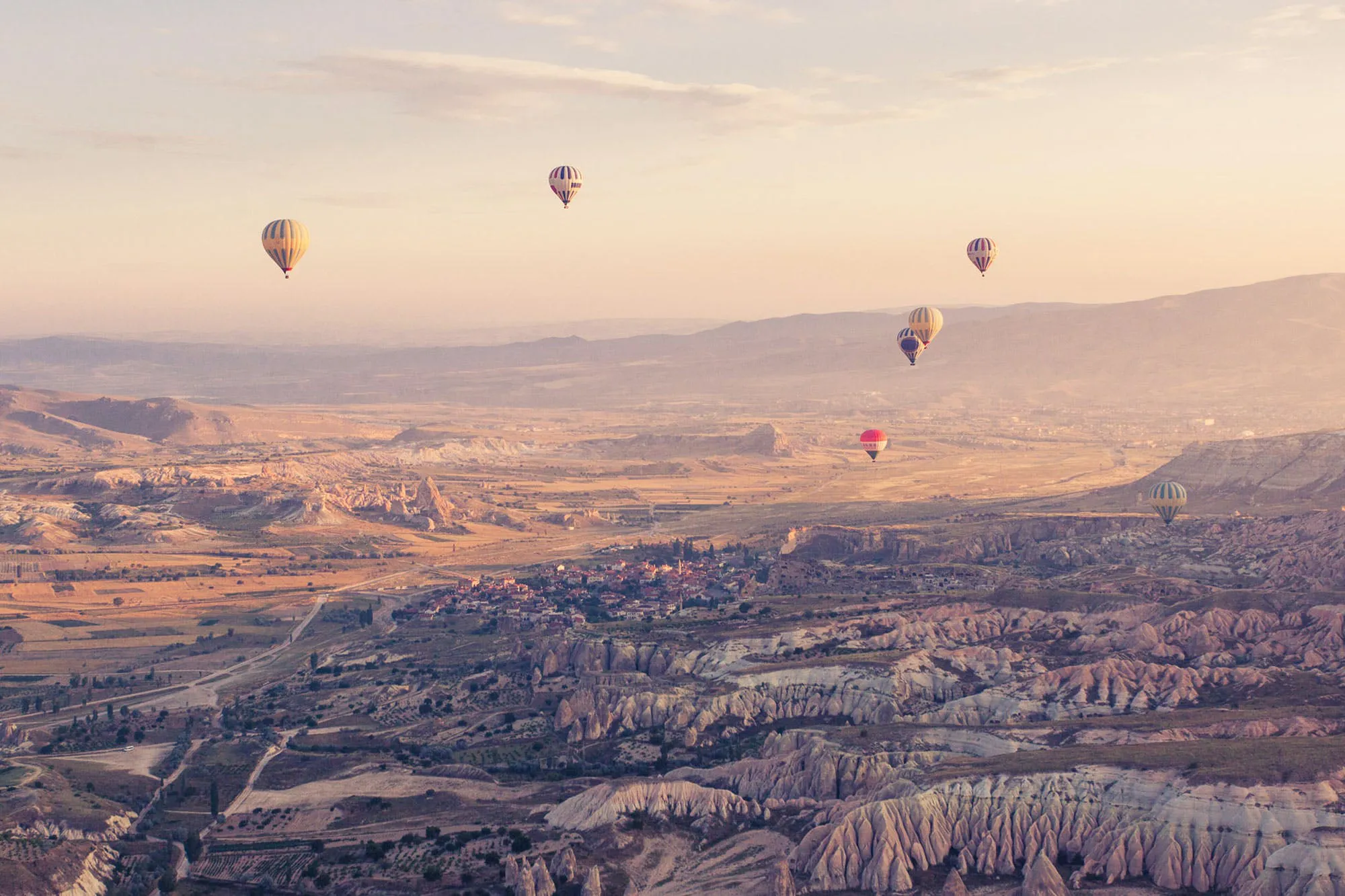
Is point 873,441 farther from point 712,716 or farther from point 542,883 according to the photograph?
point 542,883

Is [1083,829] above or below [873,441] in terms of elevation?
below

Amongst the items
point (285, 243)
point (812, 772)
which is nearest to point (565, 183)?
point (285, 243)

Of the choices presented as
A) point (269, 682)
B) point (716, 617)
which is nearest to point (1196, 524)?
point (716, 617)

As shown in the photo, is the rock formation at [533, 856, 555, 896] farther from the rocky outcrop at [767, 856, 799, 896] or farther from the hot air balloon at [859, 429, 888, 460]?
the hot air balloon at [859, 429, 888, 460]

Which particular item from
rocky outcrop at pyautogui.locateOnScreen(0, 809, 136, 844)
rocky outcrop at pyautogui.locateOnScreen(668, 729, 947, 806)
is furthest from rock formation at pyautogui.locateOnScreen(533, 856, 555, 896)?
rocky outcrop at pyautogui.locateOnScreen(0, 809, 136, 844)

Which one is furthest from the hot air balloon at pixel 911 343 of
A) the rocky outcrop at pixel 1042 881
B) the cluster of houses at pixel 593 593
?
the rocky outcrop at pixel 1042 881

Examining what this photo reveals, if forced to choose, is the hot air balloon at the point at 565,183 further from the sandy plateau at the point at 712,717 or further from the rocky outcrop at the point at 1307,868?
the rocky outcrop at the point at 1307,868
